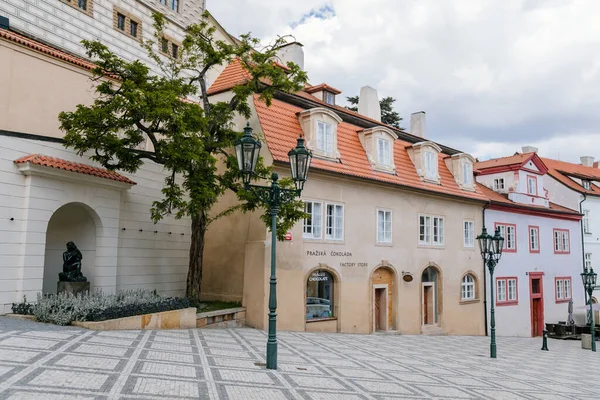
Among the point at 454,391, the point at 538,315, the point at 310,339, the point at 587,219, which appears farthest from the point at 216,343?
the point at 587,219

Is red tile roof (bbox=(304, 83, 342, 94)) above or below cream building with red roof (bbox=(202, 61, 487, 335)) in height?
above

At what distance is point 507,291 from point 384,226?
10591 mm

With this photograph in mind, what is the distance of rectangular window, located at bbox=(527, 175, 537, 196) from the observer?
29.4m

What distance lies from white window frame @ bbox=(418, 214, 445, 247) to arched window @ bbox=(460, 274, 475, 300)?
2718 millimetres

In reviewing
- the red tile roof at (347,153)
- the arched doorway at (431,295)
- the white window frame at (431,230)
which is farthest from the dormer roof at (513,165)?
the arched doorway at (431,295)

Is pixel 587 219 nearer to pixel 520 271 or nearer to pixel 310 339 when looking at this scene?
pixel 520 271

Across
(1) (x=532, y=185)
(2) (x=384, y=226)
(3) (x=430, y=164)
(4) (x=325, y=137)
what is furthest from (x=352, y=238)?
(1) (x=532, y=185)

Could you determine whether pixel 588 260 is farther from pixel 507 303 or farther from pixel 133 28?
pixel 133 28

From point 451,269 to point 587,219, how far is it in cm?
1614

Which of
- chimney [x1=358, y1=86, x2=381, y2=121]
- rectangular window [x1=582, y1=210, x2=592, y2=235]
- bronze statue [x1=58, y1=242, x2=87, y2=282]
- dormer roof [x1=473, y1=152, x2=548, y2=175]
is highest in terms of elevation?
chimney [x1=358, y1=86, x2=381, y2=121]

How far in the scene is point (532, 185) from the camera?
2975cm

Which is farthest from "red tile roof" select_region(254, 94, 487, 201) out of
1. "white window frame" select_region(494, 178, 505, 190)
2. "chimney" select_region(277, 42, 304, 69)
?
"white window frame" select_region(494, 178, 505, 190)

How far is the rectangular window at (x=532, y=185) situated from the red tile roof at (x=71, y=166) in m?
23.4

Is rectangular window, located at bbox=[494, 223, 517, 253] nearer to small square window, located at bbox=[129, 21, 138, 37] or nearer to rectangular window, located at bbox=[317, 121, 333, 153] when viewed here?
rectangular window, located at bbox=[317, 121, 333, 153]
